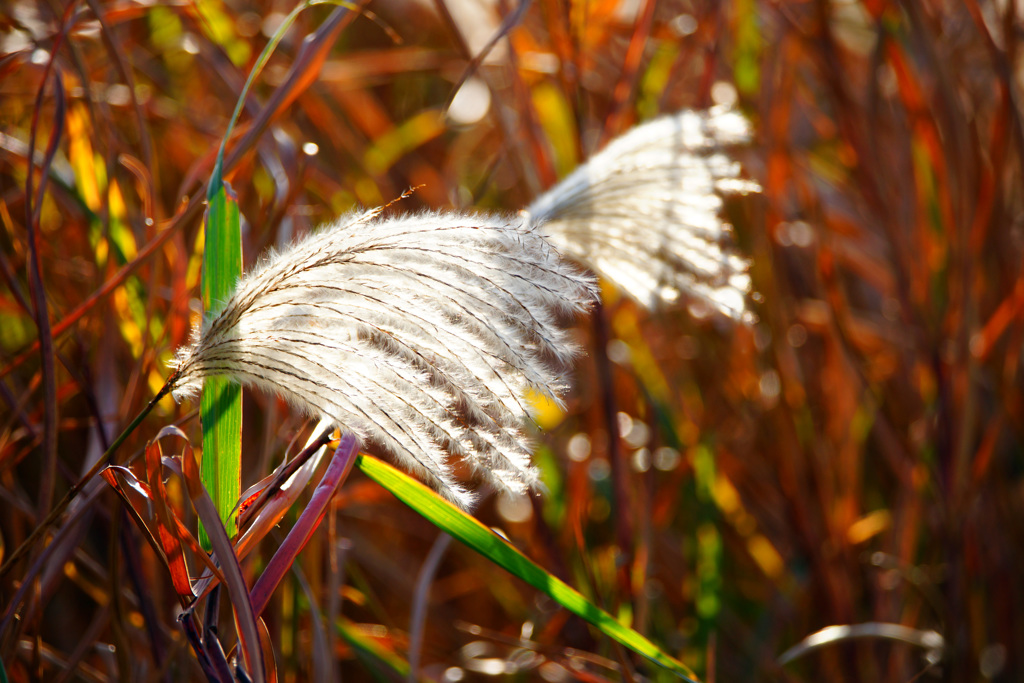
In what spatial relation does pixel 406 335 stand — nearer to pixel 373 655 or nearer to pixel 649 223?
pixel 649 223

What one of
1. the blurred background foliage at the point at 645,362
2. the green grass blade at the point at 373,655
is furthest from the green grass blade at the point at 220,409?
the green grass blade at the point at 373,655

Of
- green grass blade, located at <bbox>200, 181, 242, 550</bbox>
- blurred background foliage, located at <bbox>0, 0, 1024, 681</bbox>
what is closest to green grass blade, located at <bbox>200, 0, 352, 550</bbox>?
green grass blade, located at <bbox>200, 181, 242, 550</bbox>

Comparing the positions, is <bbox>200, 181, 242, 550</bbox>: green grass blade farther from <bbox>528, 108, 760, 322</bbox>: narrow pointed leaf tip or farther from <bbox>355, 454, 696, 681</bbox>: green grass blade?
<bbox>528, 108, 760, 322</bbox>: narrow pointed leaf tip

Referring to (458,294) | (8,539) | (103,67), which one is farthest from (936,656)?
(103,67)

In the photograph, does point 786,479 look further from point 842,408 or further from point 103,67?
point 103,67

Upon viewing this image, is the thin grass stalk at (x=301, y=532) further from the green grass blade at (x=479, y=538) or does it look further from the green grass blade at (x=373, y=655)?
the green grass blade at (x=373, y=655)

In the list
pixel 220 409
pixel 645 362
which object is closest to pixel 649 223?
pixel 220 409
